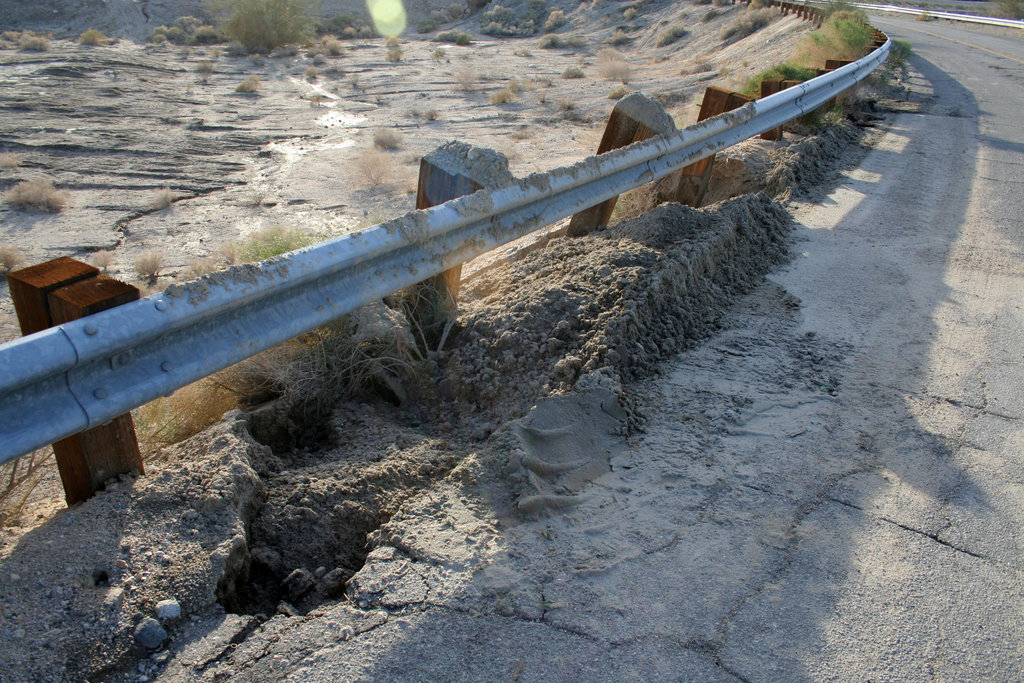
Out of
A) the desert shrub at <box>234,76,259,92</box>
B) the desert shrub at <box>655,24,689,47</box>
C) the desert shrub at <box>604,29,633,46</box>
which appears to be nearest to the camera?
the desert shrub at <box>234,76,259,92</box>

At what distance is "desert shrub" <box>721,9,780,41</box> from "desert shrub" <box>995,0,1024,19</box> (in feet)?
77.8

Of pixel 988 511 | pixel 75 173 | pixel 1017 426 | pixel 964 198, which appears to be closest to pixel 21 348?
pixel 988 511

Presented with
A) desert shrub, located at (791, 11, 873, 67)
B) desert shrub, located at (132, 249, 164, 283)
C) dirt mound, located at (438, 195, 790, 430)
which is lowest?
desert shrub, located at (132, 249, 164, 283)

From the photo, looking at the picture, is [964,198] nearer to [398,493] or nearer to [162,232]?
[398,493]

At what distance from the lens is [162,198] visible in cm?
948

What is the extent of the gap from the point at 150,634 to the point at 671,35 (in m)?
31.2

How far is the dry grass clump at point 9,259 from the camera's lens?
7305 millimetres

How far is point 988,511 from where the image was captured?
107 inches

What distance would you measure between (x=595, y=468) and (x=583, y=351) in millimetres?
752

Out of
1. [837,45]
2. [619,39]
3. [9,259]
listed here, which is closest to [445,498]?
[9,259]

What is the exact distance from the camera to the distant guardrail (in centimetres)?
204

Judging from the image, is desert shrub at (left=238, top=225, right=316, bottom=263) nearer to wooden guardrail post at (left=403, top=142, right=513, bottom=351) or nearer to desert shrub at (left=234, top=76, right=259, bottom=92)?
wooden guardrail post at (left=403, top=142, right=513, bottom=351)

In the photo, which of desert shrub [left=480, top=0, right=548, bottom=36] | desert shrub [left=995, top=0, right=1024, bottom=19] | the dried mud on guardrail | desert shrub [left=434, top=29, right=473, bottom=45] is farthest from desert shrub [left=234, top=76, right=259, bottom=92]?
desert shrub [left=995, top=0, right=1024, bottom=19]

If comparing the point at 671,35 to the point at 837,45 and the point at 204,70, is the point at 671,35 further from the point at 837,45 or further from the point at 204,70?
the point at 204,70
